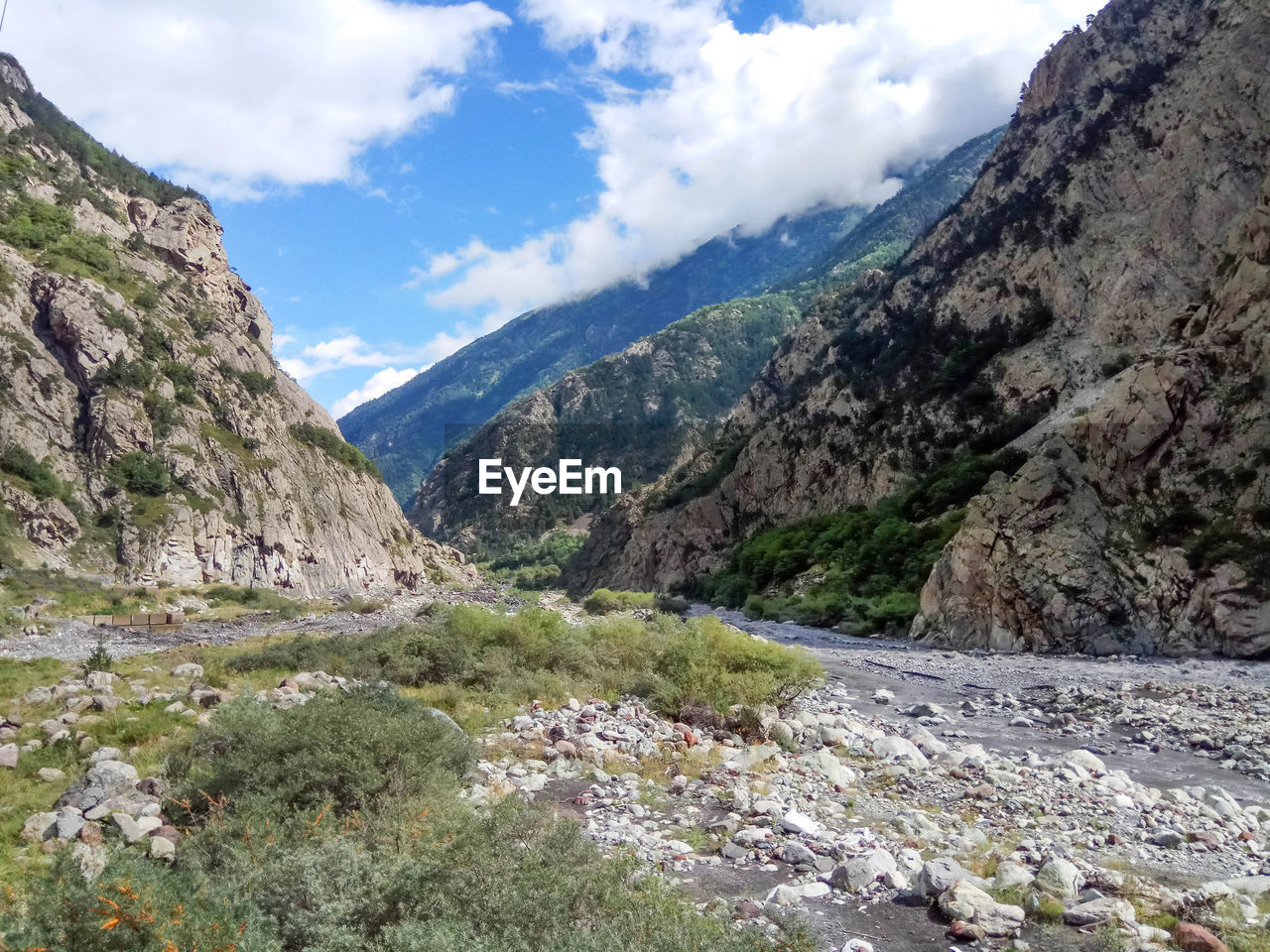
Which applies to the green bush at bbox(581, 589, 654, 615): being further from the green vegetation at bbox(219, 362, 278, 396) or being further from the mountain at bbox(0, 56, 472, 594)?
the green vegetation at bbox(219, 362, 278, 396)

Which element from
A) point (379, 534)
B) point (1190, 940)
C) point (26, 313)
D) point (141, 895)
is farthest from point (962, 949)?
point (379, 534)

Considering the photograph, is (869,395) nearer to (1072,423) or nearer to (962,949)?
(1072,423)

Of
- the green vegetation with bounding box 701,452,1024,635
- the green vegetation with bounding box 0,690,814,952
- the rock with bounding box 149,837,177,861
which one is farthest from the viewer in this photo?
Result: the green vegetation with bounding box 701,452,1024,635

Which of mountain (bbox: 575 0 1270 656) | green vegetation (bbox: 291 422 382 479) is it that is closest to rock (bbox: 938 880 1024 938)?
mountain (bbox: 575 0 1270 656)

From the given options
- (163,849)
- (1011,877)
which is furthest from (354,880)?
(1011,877)

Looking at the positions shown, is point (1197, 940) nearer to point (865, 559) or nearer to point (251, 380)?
point (865, 559)

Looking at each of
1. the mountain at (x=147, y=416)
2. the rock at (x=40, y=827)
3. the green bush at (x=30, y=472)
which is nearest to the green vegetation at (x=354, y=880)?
the rock at (x=40, y=827)

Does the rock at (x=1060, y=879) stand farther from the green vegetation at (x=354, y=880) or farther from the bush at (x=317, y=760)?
the bush at (x=317, y=760)
